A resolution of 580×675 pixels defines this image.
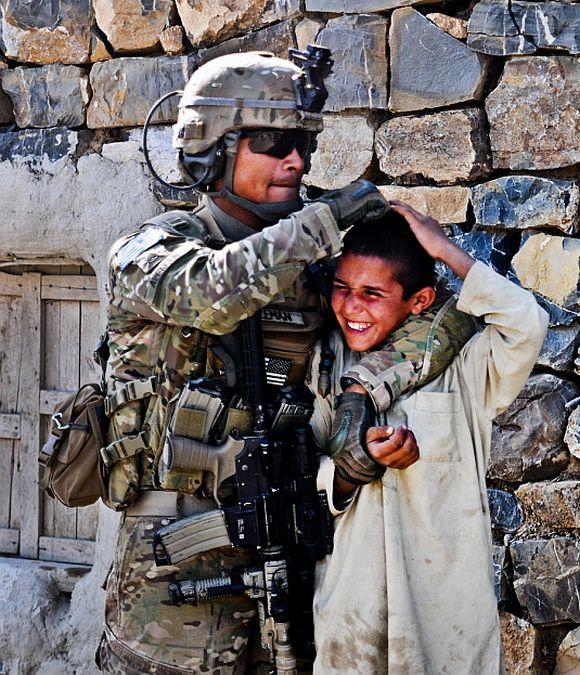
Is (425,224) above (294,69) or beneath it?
beneath

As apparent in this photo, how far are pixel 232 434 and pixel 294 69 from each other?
891 mm

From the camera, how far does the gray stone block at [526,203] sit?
3.68m

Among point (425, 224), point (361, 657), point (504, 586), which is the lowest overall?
point (504, 586)

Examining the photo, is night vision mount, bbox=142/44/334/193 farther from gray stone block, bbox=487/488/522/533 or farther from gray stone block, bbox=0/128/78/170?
gray stone block, bbox=0/128/78/170

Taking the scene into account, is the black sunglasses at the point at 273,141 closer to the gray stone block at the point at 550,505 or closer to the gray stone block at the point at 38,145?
the gray stone block at the point at 550,505

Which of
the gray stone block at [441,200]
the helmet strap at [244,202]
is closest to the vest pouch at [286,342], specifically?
the helmet strap at [244,202]

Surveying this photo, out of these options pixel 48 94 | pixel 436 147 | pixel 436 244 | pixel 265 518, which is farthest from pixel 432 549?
pixel 48 94

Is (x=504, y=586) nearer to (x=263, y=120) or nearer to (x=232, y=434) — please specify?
(x=232, y=434)

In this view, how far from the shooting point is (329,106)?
4051 millimetres

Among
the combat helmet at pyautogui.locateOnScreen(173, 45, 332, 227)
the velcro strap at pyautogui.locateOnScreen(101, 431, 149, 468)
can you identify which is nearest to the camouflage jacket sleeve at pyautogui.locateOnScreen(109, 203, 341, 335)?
the combat helmet at pyautogui.locateOnScreen(173, 45, 332, 227)

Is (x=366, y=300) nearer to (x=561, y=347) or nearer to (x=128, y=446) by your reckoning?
(x=128, y=446)

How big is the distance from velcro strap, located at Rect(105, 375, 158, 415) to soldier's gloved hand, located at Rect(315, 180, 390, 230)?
0.60 m

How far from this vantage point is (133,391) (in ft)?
9.78

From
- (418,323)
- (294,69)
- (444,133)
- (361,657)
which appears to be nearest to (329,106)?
(444,133)
